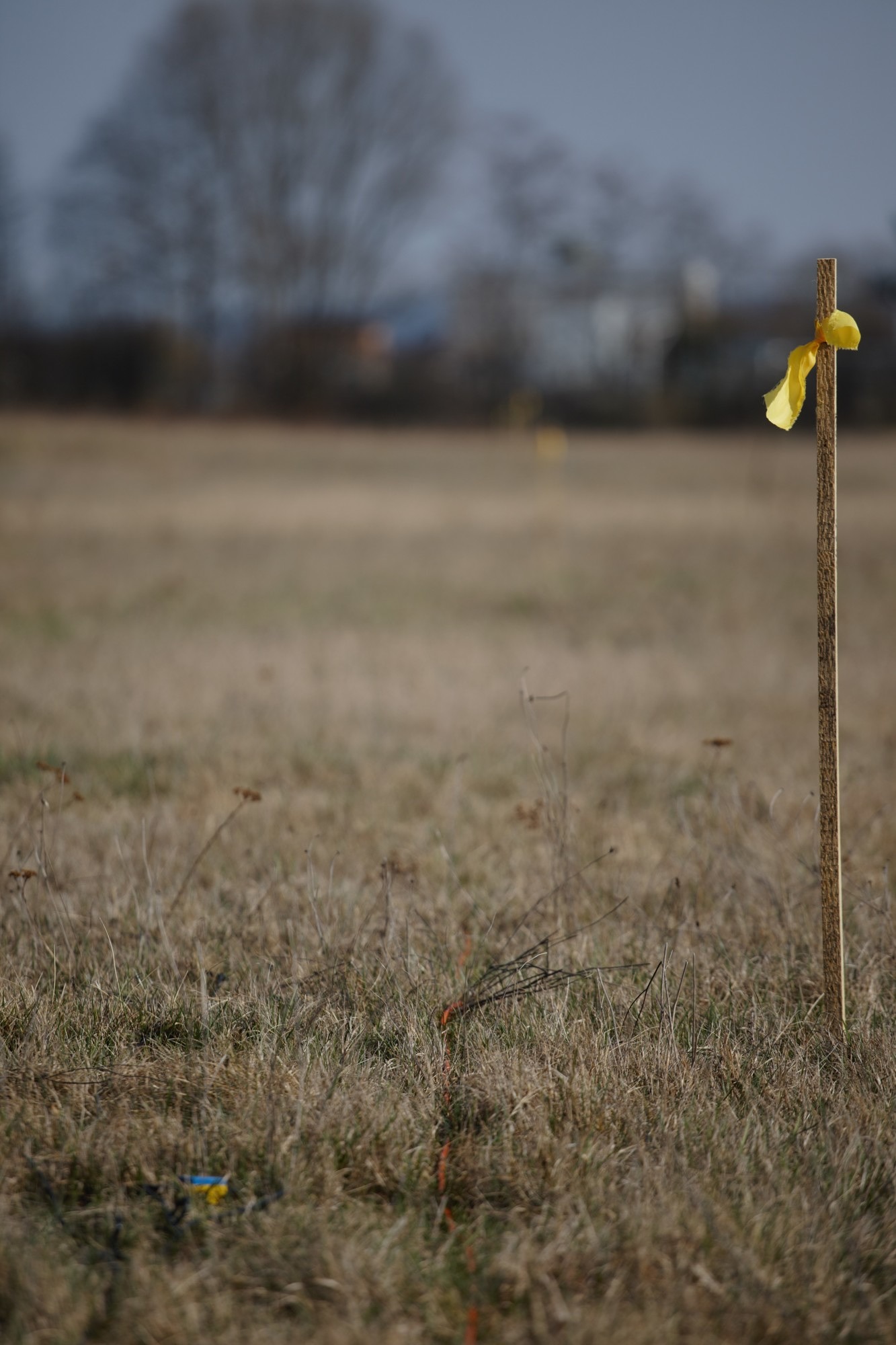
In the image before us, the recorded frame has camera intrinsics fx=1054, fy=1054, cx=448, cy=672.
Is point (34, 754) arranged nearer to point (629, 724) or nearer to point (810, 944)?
point (629, 724)

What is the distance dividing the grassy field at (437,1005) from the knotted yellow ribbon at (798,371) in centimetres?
124

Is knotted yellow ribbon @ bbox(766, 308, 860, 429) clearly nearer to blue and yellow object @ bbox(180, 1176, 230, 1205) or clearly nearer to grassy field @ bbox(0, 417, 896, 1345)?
grassy field @ bbox(0, 417, 896, 1345)

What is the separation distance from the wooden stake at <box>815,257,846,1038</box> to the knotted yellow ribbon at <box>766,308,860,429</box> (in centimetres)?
4

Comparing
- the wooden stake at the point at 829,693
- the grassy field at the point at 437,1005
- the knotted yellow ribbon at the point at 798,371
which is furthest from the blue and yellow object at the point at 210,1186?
the knotted yellow ribbon at the point at 798,371

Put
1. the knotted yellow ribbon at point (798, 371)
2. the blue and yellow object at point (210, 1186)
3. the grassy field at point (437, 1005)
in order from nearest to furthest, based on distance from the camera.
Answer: the grassy field at point (437, 1005), the blue and yellow object at point (210, 1186), the knotted yellow ribbon at point (798, 371)

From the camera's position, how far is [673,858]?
343 centimetres

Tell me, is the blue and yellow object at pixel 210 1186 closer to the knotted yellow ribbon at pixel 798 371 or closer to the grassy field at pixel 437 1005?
the grassy field at pixel 437 1005

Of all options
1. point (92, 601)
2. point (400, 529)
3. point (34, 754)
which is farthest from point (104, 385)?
point (34, 754)

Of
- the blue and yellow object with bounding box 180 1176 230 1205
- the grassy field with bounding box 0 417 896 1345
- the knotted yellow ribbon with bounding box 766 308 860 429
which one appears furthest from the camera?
the knotted yellow ribbon with bounding box 766 308 860 429

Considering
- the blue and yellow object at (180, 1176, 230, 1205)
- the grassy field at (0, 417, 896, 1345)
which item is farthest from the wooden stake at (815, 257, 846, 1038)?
the blue and yellow object at (180, 1176, 230, 1205)

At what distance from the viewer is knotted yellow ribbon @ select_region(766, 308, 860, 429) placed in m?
2.16

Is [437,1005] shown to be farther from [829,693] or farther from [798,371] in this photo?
[798,371]

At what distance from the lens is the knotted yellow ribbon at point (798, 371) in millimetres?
2164

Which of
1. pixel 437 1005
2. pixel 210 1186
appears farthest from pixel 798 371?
pixel 210 1186
